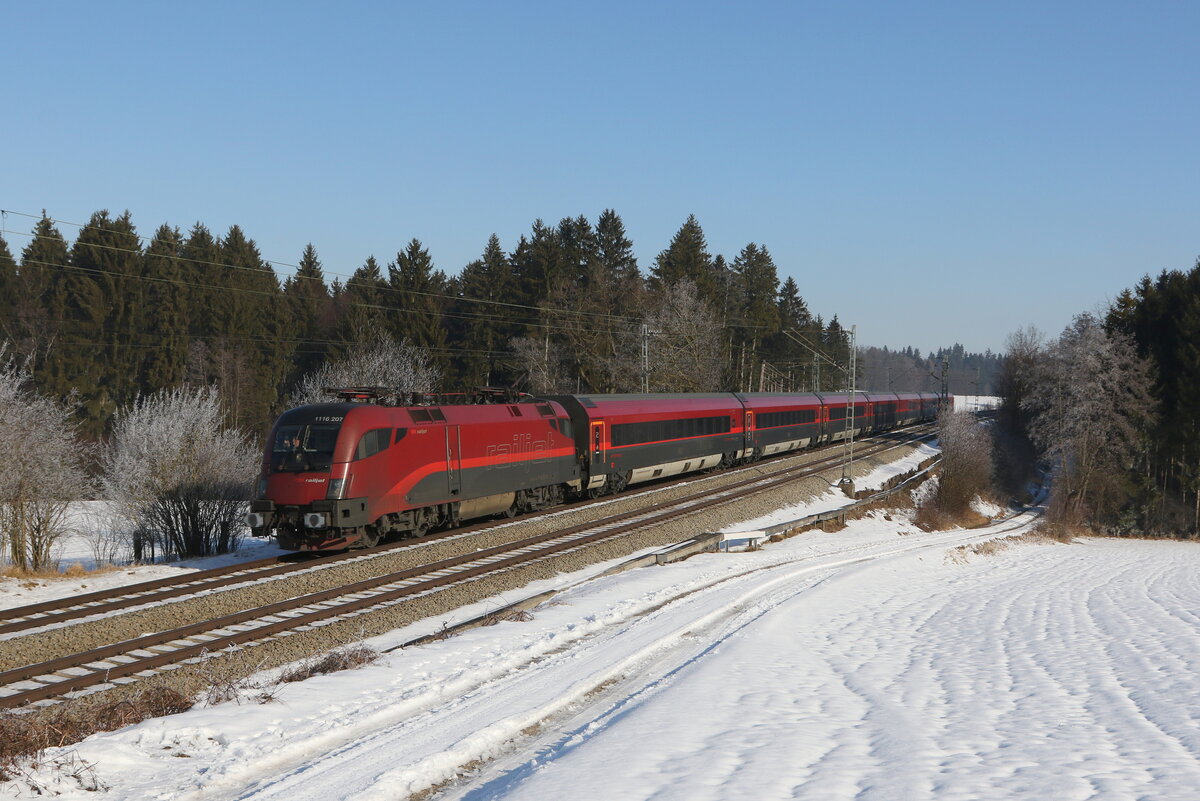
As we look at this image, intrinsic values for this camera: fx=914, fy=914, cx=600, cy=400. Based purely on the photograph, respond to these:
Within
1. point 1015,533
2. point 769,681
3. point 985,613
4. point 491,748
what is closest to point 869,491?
point 1015,533

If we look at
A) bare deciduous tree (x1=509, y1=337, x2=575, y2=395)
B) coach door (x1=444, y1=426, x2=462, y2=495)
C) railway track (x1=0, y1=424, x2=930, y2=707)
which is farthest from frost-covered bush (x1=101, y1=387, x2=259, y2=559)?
bare deciduous tree (x1=509, y1=337, x2=575, y2=395)

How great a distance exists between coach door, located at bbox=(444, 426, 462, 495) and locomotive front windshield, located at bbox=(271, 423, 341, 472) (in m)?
3.45

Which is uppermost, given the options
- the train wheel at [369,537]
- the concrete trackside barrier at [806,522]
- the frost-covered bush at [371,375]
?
the frost-covered bush at [371,375]

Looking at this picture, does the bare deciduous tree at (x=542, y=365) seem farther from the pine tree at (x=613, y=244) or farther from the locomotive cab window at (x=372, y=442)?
the locomotive cab window at (x=372, y=442)

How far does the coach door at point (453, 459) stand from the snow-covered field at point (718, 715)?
6.82 metres

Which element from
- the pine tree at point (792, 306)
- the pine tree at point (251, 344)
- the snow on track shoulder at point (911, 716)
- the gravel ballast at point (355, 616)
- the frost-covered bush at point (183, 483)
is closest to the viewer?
the snow on track shoulder at point (911, 716)

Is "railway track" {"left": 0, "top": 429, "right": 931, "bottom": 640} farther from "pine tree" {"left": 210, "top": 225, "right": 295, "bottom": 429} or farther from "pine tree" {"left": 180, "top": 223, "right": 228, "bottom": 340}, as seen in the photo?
"pine tree" {"left": 180, "top": 223, "right": 228, "bottom": 340}

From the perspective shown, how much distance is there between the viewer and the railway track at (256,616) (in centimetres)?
1132

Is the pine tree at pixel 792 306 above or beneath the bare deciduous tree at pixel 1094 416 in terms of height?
above

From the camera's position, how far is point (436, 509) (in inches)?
891

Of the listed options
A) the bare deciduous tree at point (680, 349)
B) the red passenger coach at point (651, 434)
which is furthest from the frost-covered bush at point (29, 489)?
the bare deciduous tree at point (680, 349)

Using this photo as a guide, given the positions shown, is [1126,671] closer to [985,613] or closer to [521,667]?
[985,613]

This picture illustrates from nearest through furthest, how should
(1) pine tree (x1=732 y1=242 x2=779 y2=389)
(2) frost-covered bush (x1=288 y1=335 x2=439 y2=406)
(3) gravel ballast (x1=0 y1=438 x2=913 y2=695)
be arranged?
1. (3) gravel ballast (x1=0 y1=438 x2=913 y2=695)
2. (2) frost-covered bush (x1=288 y1=335 x2=439 y2=406)
3. (1) pine tree (x1=732 y1=242 x2=779 y2=389)

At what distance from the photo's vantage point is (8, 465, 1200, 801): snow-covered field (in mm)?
7016
